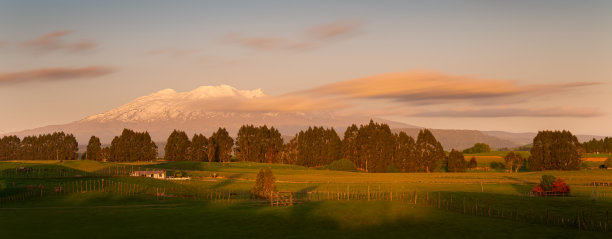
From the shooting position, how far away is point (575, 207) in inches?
2948

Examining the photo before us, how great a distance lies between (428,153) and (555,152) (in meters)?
42.9

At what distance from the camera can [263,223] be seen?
2534 inches

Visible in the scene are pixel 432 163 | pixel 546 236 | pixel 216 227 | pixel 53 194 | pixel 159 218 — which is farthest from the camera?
pixel 432 163

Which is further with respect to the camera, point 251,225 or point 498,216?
point 498,216

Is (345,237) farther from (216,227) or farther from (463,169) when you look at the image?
(463,169)

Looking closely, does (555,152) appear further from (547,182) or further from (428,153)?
(547,182)

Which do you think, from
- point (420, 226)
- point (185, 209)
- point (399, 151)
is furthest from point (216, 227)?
point (399, 151)

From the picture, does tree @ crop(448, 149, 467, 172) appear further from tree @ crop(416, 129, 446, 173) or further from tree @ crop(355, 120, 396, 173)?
tree @ crop(355, 120, 396, 173)

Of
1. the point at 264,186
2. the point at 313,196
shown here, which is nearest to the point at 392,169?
the point at 313,196

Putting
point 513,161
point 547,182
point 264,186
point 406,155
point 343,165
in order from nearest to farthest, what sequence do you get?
point 264,186
point 547,182
point 513,161
point 406,155
point 343,165

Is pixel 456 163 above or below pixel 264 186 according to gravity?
below

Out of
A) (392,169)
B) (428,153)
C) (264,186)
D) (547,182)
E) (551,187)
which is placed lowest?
(392,169)

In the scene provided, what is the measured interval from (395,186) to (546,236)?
63.3m

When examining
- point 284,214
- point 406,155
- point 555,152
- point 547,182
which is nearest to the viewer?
point 284,214
